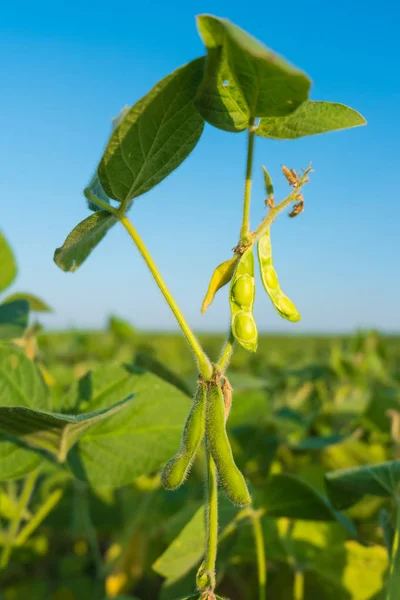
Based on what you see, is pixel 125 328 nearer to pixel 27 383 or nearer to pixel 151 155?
pixel 27 383

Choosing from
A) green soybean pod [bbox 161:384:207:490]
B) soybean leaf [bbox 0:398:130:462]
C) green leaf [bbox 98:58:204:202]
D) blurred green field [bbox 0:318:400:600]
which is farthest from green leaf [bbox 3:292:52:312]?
green soybean pod [bbox 161:384:207:490]

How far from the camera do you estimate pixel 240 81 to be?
0.54m

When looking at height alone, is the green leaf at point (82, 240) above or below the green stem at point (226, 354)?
above

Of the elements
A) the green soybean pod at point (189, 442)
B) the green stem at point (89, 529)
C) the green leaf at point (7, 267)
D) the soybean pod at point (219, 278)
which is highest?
the green leaf at point (7, 267)

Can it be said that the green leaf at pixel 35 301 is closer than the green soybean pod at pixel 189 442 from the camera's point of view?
No

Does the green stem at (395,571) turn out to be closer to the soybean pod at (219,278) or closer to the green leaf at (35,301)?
the soybean pod at (219,278)

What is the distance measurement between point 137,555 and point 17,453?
797mm

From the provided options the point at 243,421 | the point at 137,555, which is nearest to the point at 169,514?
the point at 137,555

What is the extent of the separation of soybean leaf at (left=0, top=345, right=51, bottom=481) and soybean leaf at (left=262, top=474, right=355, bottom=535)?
399mm

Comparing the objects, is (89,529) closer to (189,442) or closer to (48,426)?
(48,426)

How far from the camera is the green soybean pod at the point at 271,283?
61 cm

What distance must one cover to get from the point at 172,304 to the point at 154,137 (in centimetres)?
18

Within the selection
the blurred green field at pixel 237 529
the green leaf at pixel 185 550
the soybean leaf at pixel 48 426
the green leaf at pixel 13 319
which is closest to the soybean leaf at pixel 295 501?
the blurred green field at pixel 237 529

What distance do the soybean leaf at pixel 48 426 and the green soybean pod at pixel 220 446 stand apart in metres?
0.14
